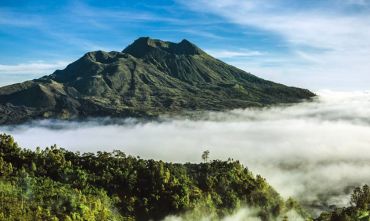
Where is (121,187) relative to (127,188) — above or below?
above

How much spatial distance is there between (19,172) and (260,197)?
7782 centimetres

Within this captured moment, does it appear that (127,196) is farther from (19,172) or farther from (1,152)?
(1,152)

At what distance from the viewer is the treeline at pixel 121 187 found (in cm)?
12281

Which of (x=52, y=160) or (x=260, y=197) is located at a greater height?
(x=52, y=160)

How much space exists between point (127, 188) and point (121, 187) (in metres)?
1.78

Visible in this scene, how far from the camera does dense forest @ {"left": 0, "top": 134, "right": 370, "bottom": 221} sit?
123 m

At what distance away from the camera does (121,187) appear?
153125mm

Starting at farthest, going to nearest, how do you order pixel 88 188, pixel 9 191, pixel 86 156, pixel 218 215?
1. pixel 86 156
2. pixel 218 215
3. pixel 88 188
4. pixel 9 191

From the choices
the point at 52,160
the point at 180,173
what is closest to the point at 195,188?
the point at 180,173

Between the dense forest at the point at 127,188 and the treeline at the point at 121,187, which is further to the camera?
the dense forest at the point at 127,188

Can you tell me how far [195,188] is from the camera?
532 feet

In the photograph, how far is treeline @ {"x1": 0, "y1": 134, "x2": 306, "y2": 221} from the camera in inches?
4835

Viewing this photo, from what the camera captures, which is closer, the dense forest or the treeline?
A: the treeline

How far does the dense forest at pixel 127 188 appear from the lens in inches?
4845
